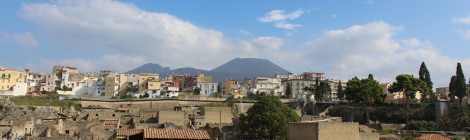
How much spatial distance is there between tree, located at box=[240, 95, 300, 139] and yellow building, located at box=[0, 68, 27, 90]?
160ft

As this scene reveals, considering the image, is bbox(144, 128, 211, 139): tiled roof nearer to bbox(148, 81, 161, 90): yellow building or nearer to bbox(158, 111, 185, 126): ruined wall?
bbox(158, 111, 185, 126): ruined wall

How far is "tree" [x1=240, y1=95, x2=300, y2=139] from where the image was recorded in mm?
33812

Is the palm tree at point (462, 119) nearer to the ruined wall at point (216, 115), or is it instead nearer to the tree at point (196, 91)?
the ruined wall at point (216, 115)

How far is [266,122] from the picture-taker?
112 feet

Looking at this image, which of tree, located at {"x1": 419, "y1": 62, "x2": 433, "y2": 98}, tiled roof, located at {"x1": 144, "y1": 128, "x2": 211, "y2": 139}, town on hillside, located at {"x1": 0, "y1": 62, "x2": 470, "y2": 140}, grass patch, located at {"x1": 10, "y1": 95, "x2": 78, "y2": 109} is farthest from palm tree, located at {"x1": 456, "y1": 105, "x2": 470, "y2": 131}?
grass patch, located at {"x1": 10, "y1": 95, "x2": 78, "y2": 109}

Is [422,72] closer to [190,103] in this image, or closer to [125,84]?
[190,103]

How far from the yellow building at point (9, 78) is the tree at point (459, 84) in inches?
2661

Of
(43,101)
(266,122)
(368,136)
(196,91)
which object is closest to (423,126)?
(266,122)

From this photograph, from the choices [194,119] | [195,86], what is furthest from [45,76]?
[194,119]

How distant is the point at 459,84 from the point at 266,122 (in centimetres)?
3681

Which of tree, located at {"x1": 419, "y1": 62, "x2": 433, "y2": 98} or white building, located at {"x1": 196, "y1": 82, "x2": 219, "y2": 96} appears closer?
tree, located at {"x1": 419, "y1": 62, "x2": 433, "y2": 98}

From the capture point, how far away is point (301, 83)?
95.3m

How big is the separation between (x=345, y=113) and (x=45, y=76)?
54.7 m

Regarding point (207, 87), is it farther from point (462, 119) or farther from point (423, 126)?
point (462, 119)
